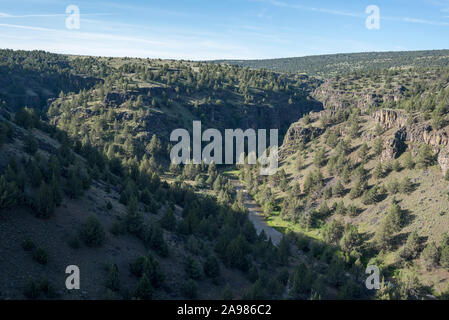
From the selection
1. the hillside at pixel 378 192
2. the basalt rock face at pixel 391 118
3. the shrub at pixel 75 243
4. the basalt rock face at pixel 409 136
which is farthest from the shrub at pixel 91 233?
the basalt rock face at pixel 391 118

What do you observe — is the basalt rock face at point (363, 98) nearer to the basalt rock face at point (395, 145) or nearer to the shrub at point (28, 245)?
the basalt rock face at point (395, 145)

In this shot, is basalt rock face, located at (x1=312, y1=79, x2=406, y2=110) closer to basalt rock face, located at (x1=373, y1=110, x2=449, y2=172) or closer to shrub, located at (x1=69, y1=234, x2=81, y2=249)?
basalt rock face, located at (x1=373, y1=110, x2=449, y2=172)

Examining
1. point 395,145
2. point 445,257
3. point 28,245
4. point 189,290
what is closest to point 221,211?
point 189,290

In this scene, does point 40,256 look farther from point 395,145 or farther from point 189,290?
point 395,145
